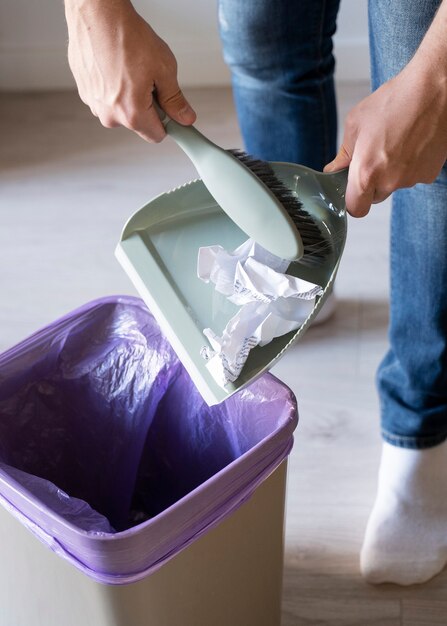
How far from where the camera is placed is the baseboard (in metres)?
1.81

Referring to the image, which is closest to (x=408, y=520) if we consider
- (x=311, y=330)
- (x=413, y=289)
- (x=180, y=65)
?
(x=413, y=289)

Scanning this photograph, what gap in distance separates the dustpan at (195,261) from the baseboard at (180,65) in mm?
1099

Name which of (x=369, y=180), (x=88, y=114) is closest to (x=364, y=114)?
(x=369, y=180)

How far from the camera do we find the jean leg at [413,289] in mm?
751

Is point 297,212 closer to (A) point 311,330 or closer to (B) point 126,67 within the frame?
(B) point 126,67

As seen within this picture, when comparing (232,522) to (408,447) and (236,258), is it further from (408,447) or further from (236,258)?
(408,447)

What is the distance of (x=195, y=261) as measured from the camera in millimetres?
767

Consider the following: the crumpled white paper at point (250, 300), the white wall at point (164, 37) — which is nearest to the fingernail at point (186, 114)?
Answer: the crumpled white paper at point (250, 300)

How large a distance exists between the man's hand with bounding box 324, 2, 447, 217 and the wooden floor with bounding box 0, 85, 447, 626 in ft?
1.45

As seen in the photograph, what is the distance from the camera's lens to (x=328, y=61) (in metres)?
1.05

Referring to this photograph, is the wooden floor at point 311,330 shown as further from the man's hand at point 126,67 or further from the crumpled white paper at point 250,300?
the man's hand at point 126,67

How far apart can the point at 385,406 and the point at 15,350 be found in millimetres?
403

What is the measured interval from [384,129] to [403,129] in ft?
0.04

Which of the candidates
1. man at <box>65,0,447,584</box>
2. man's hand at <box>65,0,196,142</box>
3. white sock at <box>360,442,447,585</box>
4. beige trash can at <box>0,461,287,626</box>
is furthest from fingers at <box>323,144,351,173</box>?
white sock at <box>360,442,447,585</box>
